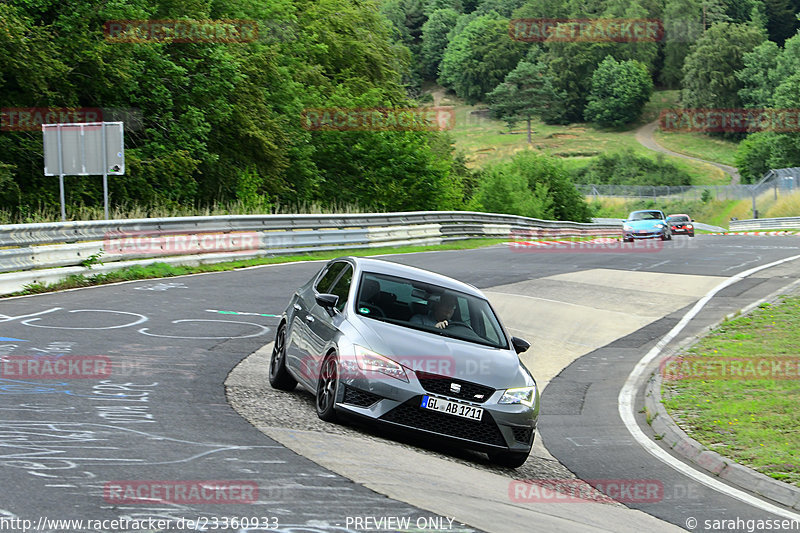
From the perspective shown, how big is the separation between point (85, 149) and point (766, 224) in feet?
169

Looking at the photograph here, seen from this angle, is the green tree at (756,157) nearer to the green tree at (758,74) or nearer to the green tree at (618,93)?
the green tree at (758,74)

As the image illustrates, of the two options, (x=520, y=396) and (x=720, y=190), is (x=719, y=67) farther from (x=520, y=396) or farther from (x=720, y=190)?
(x=520, y=396)

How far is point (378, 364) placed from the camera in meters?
8.48

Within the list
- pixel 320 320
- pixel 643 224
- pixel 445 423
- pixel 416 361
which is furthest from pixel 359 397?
pixel 643 224

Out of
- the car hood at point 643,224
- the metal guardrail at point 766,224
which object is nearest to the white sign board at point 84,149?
the car hood at point 643,224

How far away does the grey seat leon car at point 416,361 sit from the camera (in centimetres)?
836

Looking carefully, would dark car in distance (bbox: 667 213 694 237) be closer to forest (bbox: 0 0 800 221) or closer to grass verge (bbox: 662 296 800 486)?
forest (bbox: 0 0 800 221)

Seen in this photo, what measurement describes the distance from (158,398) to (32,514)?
393 cm

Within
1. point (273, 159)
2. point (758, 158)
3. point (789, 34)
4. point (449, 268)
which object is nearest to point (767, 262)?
point (449, 268)

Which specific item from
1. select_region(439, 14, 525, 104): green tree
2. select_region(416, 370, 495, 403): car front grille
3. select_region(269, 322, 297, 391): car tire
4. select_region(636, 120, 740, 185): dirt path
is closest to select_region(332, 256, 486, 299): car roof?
select_region(269, 322, 297, 391): car tire

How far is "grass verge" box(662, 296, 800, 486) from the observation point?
9.35 metres

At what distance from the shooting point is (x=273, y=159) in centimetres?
3956

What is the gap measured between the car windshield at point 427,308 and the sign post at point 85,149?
1337 cm

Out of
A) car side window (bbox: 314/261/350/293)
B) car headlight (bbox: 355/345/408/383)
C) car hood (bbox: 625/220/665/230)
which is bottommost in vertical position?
car hood (bbox: 625/220/665/230)
